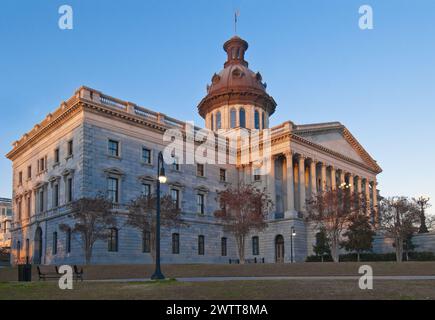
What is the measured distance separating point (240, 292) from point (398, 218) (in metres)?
32.0

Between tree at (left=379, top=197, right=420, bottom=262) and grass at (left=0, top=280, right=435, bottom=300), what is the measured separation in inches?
1027

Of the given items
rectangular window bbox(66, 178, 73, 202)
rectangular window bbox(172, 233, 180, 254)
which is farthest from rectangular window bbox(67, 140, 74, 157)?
rectangular window bbox(172, 233, 180, 254)

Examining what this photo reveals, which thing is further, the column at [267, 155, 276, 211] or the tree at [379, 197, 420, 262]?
the column at [267, 155, 276, 211]

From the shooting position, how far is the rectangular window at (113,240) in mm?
42219

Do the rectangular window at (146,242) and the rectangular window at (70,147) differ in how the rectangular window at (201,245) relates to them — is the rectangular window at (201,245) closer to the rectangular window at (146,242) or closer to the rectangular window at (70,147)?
the rectangular window at (146,242)

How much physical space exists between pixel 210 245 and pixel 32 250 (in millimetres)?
18957

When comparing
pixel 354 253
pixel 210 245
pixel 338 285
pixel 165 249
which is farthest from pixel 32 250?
pixel 338 285

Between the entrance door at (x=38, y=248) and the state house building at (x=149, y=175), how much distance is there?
0.34 ft

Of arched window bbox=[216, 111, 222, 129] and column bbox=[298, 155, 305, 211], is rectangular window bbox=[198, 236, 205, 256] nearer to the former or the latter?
column bbox=[298, 155, 305, 211]

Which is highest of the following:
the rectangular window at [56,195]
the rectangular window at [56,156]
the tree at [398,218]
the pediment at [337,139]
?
the pediment at [337,139]

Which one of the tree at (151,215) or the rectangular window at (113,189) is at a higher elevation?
the rectangular window at (113,189)

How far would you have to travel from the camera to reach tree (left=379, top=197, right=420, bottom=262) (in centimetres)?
A: 4375

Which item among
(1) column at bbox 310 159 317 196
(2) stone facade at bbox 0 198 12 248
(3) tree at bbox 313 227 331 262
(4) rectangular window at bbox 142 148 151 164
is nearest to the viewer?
(4) rectangular window at bbox 142 148 151 164

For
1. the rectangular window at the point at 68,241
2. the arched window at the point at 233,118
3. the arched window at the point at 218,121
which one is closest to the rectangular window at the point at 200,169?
the arched window at the point at 233,118
